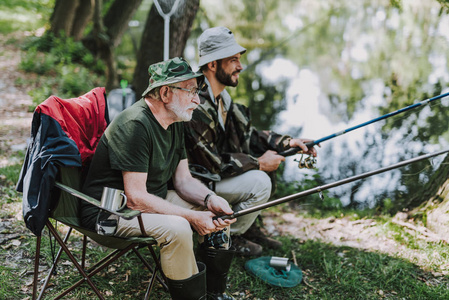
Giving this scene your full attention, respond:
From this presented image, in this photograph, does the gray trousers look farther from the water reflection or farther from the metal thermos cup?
the water reflection

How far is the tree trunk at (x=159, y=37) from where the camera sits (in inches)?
182

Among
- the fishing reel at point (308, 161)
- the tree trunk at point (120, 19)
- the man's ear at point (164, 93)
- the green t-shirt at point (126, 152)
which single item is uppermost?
the tree trunk at point (120, 19)

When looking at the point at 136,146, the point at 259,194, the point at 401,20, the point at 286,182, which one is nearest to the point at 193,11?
the point at 286,182

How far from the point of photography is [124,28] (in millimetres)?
8531

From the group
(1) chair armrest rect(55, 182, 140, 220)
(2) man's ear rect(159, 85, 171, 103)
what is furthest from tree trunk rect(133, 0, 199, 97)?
(1) chair armrest rect(55, 182, 140, 220)

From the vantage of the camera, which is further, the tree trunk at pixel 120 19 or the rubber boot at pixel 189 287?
the tree trunk at pixel 120 19

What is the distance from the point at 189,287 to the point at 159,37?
3.45 m

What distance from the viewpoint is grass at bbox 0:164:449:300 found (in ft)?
8.81

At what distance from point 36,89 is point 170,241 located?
528cm

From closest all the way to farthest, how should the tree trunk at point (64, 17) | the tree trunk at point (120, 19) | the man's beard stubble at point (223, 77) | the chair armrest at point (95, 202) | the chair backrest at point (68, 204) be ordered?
the chair armrest at point (95, 202) → the chair backrest at point (68, 204) → the man's beard stubble at point (223, 77) → the tree trunk at point (120, 19) → the tree trunk at point (64, 17)

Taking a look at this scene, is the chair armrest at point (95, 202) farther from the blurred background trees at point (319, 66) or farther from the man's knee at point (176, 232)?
the blurred background trees at point (319, 66)

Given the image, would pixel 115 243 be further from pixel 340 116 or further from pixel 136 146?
pixel 340 116

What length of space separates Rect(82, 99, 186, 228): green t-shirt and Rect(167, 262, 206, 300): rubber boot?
0.53m

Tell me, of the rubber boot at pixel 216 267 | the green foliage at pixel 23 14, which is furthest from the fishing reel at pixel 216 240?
the green foliage at pixel 23 14
